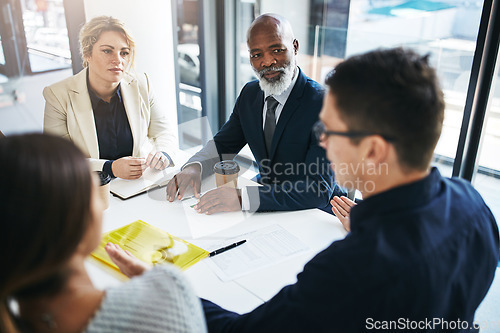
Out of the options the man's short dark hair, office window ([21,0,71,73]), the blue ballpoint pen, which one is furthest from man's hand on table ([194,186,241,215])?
office window ([21,0,71,73])

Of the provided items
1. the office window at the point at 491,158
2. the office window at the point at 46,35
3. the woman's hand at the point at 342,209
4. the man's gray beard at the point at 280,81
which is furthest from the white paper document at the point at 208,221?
the office window at the point at 46,35

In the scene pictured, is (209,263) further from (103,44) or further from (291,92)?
(103,44)

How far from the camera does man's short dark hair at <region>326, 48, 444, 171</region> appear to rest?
35.0 inches

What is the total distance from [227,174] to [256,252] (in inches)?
20.5

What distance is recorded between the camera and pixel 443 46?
2.58 meters

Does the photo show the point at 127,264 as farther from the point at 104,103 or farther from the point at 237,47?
the point at 237,47

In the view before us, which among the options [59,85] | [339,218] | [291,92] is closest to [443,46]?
[291,92]

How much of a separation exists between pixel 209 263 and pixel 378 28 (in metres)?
2.37

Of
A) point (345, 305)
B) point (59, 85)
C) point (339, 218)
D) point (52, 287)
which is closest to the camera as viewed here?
point (52, 287)

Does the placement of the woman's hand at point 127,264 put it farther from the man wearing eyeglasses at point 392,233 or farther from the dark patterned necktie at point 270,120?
the dark patterned necktie at point 270,120

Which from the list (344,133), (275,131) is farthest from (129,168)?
(344,133)

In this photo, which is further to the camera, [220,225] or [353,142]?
[220,225]

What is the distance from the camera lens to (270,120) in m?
2.12

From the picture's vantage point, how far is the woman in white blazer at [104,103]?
7.23 ft
